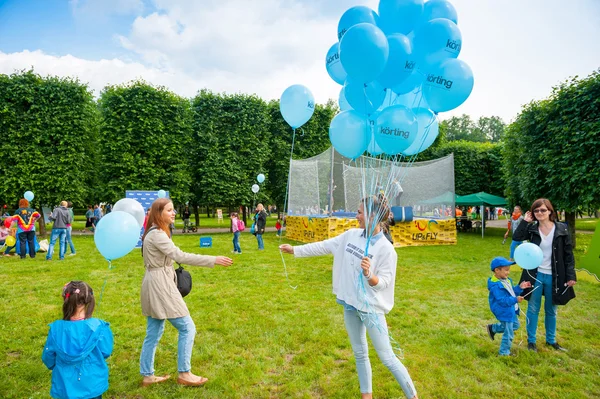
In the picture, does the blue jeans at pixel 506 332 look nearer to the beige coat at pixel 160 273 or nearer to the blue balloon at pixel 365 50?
the blue balloon at pixel 365 50

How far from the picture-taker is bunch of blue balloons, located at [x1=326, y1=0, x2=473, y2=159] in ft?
12.1

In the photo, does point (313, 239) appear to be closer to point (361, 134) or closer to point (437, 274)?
point (437, 274)

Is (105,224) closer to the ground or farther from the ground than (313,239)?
farther from the ground

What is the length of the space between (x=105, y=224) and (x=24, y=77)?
1733 cm

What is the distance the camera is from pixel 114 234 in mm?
3365

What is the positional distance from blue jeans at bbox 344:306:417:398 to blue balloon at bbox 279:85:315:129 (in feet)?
10.9

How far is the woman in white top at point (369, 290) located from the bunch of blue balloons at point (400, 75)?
124 cm

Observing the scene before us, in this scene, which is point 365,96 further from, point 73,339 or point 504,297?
point 73,339

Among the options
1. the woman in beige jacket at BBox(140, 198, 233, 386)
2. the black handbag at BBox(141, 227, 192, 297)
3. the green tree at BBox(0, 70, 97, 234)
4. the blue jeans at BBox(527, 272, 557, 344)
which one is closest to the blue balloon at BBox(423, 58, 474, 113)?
the blue jeans at BBox(527, 272, 557, 344)

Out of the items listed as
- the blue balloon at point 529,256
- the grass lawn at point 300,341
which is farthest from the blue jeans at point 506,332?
the blue balloon at point 529,256

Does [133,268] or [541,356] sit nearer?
[541,356]

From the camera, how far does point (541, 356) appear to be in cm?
417

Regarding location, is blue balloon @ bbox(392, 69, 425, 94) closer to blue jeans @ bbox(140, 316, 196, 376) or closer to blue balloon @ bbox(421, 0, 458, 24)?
blue balloon @ bbox(421, 0, 458, 24)

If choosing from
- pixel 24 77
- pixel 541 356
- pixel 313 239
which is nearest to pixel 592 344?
pixel 541 356
